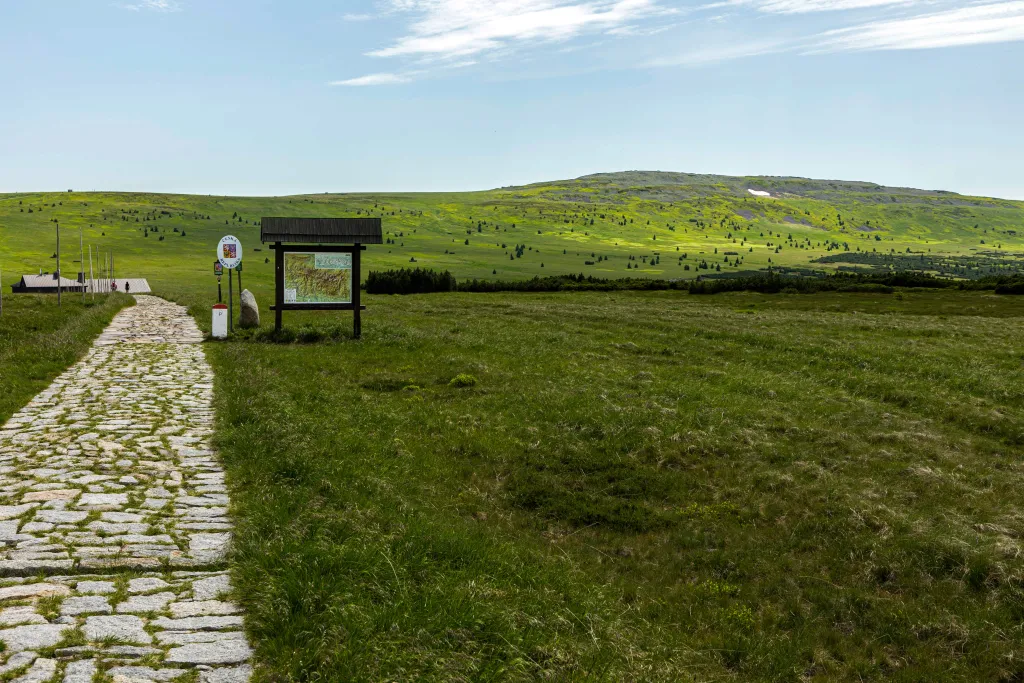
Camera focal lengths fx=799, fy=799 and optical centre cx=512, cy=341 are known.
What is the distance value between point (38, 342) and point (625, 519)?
20.1 m

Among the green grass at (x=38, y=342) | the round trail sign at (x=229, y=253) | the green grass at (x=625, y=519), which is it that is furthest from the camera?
the round trail sign at (x=229, y=253)

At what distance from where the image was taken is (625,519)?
Answer: 428 inches

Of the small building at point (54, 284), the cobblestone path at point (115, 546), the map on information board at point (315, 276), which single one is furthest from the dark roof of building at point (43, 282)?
the cobblestone path at point (115, 546)

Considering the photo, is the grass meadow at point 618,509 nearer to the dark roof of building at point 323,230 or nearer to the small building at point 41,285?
the dark roof of building at point 323,230

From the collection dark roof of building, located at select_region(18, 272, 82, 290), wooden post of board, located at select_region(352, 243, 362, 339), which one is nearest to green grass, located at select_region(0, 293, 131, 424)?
wooden post of board, located at select_region(352, 243, 362, 339)

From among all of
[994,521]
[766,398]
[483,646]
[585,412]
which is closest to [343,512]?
[483,646]

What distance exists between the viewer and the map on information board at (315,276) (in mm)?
28109

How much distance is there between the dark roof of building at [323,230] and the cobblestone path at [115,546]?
1246 cm

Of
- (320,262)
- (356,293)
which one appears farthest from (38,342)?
(356,293)

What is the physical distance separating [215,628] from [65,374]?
15198mm

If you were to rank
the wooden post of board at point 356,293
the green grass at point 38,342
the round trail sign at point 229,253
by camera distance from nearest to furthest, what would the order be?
the green grass at point 38,342, the wooden post of board at point 356,293, the round trail sign at point 229,253

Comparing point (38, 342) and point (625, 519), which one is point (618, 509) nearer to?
point (625, 519)

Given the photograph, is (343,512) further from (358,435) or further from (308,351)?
(308,351)

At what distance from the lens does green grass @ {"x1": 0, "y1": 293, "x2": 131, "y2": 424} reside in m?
16.8
